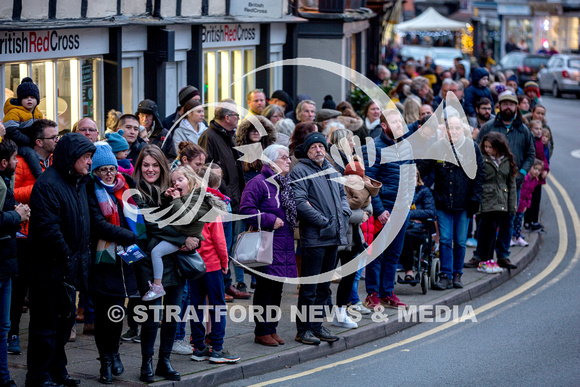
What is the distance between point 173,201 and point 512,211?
21.4 ft

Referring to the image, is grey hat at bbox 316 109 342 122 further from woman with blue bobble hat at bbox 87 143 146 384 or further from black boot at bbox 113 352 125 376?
black boot at bbox 113 352 125 376

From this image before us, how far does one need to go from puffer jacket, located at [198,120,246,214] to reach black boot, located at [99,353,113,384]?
3.38 meters

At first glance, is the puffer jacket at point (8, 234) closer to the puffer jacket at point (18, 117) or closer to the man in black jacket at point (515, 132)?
the puffer jacket at point (18, 117)

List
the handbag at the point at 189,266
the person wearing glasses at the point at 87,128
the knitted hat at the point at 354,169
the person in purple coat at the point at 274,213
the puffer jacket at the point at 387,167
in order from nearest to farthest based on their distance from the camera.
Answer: the handbag at the point at 189,266 < the person in purple coat at the point at 274,213 < the person wearing glasses at the point at 87,128 < the knitted hat at the point at 354,169 < the puffer jacket at the point at 387,167

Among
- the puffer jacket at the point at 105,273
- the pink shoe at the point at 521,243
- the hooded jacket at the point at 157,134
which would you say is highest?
the hooded jacket at the point at 157,134

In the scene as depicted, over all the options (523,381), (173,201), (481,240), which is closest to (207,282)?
(173,201)

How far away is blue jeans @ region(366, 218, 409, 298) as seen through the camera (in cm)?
1089

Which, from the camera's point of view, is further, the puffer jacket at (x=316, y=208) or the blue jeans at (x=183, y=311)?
the puffer jacket at (x=316, y=208)

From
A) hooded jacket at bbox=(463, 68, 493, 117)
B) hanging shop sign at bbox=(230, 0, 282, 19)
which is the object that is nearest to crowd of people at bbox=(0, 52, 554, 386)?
hanging shop sign at bbox=(230, 0, 282, 19)

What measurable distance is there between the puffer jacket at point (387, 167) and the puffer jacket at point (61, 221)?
4122 millimetres

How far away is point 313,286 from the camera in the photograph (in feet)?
30.7

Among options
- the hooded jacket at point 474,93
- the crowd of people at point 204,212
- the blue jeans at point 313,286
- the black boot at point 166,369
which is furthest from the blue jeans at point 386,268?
the hooded jacket at point 474,93

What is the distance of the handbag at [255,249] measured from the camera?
8.81m

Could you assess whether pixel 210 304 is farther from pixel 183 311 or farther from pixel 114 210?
pixel 114 210
